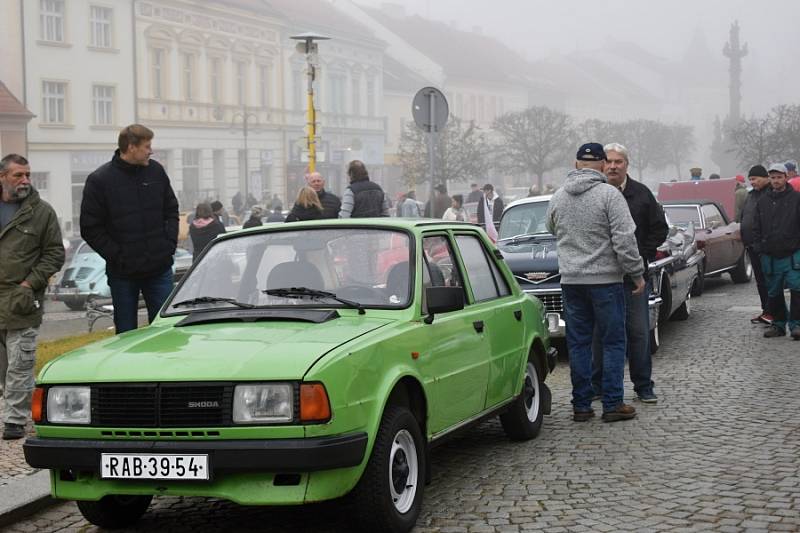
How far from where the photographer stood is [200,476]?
16.4 ft

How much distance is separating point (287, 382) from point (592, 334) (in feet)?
13.0

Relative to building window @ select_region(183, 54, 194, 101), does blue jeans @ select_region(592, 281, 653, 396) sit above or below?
below

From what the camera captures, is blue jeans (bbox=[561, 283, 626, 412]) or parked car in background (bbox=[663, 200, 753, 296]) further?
parked car in background (bbox=[663, 200, 753, 296])

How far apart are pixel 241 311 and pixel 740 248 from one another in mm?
15714

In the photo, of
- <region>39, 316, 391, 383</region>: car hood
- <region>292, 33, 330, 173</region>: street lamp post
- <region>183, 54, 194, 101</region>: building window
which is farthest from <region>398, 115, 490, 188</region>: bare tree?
<region>39, 316, 391, 383</region>: car hood

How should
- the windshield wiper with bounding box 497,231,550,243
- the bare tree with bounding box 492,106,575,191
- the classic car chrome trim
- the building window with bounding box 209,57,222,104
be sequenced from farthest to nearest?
the bare tree with bounding box 492,106,575,191, the building window with bounding box 209,57,222,104, the windshield wiper with bounding box 497,231,550,243, the classic car chrome trim

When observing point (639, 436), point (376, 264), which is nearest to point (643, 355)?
point (639, 436)

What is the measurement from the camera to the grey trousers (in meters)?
7.90

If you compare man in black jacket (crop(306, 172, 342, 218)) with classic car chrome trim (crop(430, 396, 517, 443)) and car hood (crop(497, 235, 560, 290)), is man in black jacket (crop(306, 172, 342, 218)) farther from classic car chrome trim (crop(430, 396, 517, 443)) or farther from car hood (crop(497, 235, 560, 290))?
classic car chrome trim (crop(430, 396, 517, 443))

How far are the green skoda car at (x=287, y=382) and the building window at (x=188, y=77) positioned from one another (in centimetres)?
4671

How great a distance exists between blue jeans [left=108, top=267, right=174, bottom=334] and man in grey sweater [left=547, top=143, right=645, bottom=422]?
280cm

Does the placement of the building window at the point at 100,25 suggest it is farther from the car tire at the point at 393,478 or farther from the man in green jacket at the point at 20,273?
the car tire at the point at 393,478

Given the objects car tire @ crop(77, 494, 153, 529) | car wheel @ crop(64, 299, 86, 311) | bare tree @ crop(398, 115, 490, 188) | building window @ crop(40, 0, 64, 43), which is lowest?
car wheel @ crop(64, 299, 86, 311)

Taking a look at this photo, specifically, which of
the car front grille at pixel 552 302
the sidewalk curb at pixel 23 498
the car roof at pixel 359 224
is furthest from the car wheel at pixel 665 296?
the sidewalk curb at pixel 23 498
